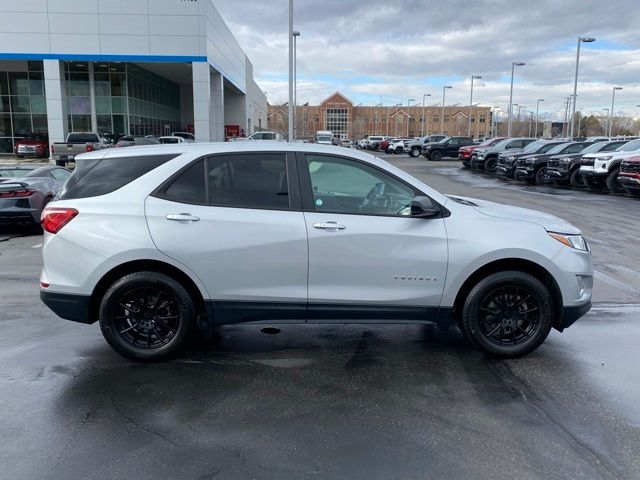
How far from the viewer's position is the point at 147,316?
15.5ft

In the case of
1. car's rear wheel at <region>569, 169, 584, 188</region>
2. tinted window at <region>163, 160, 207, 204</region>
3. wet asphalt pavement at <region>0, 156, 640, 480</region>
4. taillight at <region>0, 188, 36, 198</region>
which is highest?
tinted window at <region>163, 160, 207, 204</region>

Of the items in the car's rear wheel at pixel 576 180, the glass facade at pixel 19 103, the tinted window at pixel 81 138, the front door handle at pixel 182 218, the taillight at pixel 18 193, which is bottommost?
the car's rear wheel at pixel 576 180

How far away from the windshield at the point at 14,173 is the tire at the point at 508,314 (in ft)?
35.3

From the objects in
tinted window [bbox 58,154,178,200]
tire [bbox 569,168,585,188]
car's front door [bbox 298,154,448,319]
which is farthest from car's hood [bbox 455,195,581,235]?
tire [bbox 569,168,585,188]

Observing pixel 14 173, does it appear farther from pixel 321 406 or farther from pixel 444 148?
pixel 444 148

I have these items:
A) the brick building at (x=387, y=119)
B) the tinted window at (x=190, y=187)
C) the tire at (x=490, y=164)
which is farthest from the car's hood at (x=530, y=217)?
the brick building at (x=387, y=119)

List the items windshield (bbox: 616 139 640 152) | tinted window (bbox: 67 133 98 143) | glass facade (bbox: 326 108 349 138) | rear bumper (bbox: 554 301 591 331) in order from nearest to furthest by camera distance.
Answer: rear bumper (bbox: 554 301 591 331) < windshield (bbox: 616 139 640 152) < tinted window (bbox: 67 133 98 143) < glass facade (bbox: 326 108 349 138)

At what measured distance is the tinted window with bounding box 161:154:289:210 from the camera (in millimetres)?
4656

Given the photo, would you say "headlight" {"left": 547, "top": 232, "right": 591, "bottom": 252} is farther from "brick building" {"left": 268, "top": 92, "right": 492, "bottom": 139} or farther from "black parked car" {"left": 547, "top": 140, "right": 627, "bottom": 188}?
"brick building" {"left": 268, "top": 92, "right": 492, "bottom": 139}

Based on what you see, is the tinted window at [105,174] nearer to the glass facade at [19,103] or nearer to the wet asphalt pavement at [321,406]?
the wet asphalt pavement at [321,406]

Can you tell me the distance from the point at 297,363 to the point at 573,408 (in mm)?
2172

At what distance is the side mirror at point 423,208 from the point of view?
4555 mm

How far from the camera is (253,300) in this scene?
463cm

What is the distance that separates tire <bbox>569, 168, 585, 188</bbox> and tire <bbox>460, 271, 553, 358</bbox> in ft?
63.2
